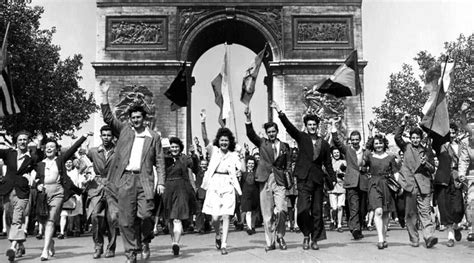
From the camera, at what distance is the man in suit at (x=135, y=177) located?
8453mm

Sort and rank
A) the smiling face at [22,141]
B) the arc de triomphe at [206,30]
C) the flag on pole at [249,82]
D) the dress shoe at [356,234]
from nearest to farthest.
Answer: the smiling face at [22,141] → the dress shoe at [356,234] → the flag on pole at [249,82] → the arc de triomphe at [206,30]

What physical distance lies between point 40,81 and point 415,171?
31141 mm

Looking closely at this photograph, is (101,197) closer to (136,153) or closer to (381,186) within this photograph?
(136,153)

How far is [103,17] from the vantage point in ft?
104

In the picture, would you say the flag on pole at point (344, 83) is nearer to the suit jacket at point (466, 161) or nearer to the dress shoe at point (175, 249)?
the suit jacket at point (466, 161)

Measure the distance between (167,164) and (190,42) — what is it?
20669 millimetres

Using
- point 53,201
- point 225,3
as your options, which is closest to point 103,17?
point 225,3

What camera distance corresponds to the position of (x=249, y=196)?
1559 centimetres

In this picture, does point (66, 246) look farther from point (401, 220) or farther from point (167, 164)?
point (401, 220)

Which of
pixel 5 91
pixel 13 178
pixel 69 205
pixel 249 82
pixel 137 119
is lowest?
pixel 69 205

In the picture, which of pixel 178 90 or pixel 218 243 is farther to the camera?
pixel 178 90

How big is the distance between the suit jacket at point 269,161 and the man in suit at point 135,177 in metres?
2.11

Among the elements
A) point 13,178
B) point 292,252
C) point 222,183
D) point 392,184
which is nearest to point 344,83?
point 392,184

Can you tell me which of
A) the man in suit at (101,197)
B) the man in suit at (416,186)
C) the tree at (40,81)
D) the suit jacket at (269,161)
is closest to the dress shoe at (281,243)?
the suit jacket at (269,161)
